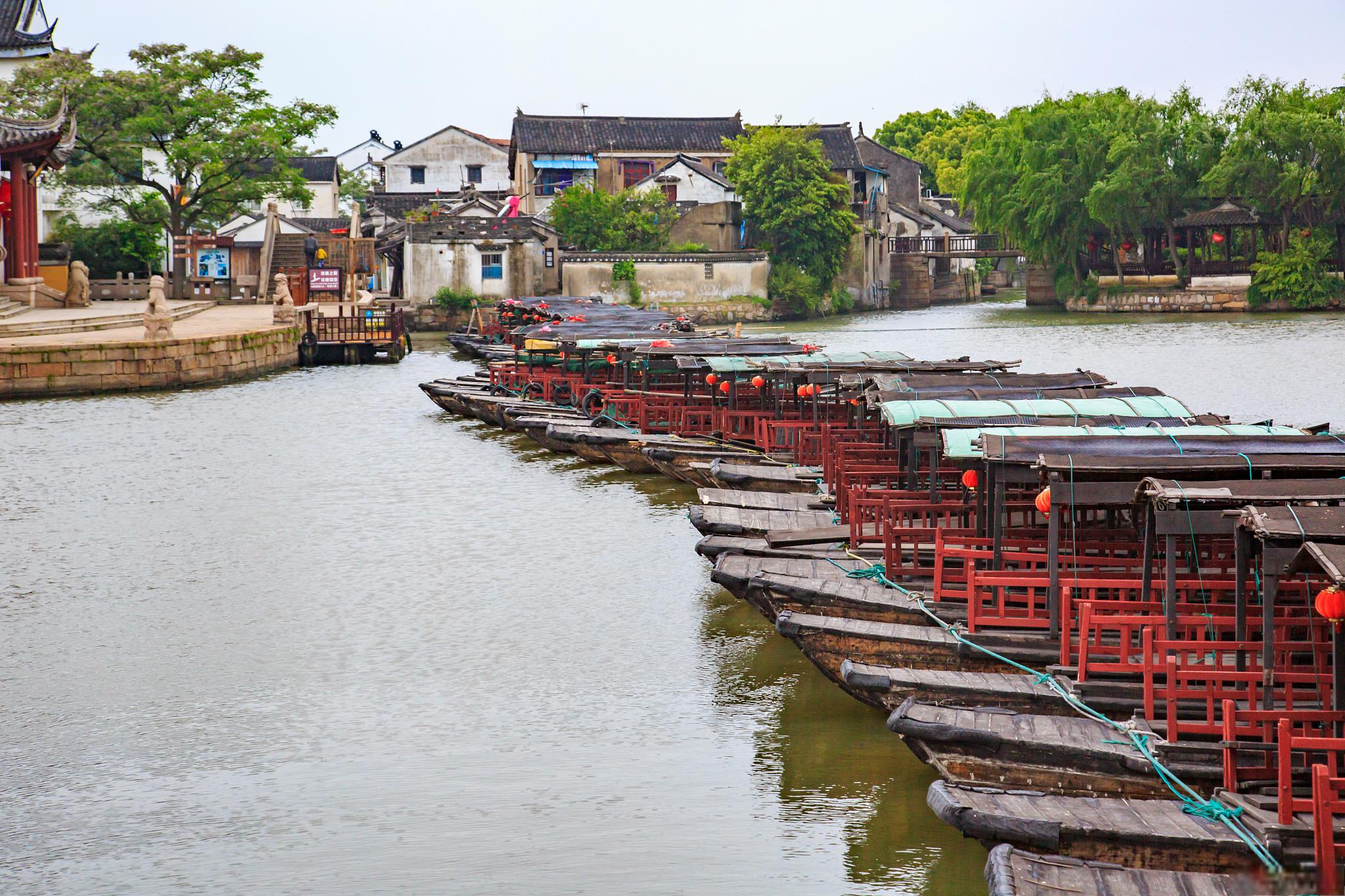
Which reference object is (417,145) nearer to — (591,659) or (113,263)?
(113,263)

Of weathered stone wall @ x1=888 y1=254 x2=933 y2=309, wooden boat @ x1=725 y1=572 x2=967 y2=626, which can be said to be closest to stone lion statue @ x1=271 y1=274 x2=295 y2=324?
wooden boat @ x1=725 y1=572 x2=967 y2=626

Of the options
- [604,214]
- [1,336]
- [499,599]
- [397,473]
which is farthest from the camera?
[604,214]

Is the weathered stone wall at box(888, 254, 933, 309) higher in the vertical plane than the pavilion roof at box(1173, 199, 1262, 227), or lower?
lower

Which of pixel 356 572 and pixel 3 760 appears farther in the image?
pixel 356 572

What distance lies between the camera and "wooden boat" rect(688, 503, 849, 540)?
44.2 ft

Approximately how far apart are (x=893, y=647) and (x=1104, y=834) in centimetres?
320

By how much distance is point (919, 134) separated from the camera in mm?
95250

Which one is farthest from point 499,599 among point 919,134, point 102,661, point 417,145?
point 919,134

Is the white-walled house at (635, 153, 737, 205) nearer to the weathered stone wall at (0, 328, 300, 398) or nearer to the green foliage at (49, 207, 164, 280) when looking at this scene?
the green foliage at (49, 207, 164, 280)

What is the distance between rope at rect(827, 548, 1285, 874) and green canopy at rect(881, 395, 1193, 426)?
9.46 feet

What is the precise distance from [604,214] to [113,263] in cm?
1918

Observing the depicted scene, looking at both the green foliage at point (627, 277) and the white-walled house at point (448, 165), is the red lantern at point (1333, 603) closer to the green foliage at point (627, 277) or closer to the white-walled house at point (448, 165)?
the green foliage at point (627, 277)

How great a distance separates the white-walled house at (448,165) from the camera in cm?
7525

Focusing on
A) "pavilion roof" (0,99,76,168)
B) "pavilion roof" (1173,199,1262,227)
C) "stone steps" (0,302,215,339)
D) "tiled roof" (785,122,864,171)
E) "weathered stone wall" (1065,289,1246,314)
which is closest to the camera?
"stone steps" (0,302,215,339)
